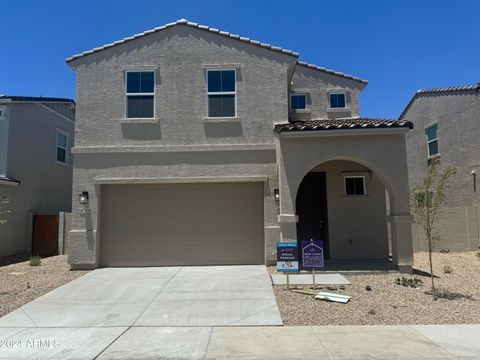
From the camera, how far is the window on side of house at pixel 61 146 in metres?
19.2

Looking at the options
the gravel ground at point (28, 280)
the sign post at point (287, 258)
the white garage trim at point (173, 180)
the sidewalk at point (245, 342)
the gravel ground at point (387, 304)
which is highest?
the white garage trim at point (173, 180)

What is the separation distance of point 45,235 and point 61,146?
16.1 ft

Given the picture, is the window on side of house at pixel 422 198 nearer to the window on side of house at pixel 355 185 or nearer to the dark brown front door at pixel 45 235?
the window on side of house at pixel 355 185

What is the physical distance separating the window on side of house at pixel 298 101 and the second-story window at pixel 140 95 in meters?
5.69

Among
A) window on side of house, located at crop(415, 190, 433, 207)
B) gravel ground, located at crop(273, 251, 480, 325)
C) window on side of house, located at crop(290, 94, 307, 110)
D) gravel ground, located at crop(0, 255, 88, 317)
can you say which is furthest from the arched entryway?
gravel ground, located at crop(0, 255, 88, 317)

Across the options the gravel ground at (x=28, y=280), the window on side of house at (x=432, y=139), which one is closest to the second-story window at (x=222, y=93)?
the gravel ground at (x=28, y=280)

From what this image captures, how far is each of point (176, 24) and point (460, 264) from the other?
12.2m

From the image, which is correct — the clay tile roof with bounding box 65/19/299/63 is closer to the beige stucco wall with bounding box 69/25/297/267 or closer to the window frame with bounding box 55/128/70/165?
the beige stucco wall with bounding box 69/25/297/267

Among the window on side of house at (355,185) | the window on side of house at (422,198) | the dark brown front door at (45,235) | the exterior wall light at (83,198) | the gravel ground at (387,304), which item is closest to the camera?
the gravel ground at (387,304)

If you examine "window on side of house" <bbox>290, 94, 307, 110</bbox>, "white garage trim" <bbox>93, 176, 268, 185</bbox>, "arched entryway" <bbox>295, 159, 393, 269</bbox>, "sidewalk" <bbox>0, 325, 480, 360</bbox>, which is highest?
"window on side of house" <bbox>290, 94, 307, 110</bbox>

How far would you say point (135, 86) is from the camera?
1300 centimetres

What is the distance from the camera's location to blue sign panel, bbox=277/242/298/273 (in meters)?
9.45

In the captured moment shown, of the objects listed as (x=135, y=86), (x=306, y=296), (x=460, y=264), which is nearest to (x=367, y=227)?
(x=460, y=264)

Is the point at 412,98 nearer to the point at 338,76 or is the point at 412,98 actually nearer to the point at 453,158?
the point at 453,158
